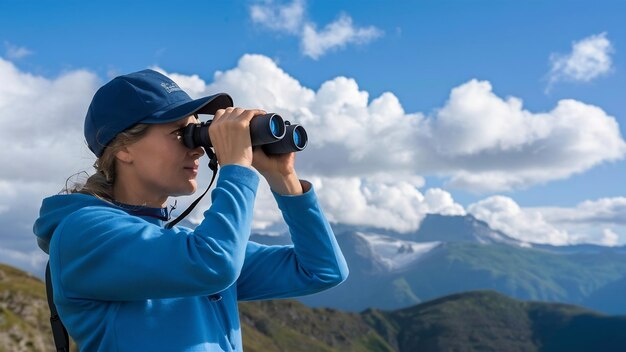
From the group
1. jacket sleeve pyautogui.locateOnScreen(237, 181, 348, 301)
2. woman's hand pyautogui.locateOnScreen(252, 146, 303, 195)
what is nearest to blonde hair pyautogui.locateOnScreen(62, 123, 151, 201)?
woman's hand pyautogui.locateOnScreen(252, 146, 303, 195)

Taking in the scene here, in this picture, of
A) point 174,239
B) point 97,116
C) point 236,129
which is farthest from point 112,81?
point 174,239

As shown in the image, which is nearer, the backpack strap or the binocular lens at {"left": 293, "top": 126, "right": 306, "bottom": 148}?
the backpack strap

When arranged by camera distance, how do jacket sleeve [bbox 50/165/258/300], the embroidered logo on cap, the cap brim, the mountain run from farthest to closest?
1. the mountain
2. the embroidered logo on cap
3. the cap brim
4. jacket sleeve [bbox 50/165/258/300]

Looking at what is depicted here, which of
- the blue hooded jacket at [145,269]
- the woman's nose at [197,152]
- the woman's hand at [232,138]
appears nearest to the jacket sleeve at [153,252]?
the blue hooded jacket at [145,269]

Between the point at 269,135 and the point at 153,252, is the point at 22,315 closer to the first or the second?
the point at 153,252

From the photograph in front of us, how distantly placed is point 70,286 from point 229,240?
929 mm

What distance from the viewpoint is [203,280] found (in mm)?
3408

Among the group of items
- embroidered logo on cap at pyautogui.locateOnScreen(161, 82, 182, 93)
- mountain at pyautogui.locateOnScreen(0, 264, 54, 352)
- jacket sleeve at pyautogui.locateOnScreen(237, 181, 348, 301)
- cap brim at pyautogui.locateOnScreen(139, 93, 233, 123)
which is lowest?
mountain at pyautogui.locateOnScreen(0, 264, 54, 352)

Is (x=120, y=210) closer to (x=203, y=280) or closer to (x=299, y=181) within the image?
(x=203, y=280)

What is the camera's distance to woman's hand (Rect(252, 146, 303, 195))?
4246mm

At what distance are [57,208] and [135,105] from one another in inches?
29.5

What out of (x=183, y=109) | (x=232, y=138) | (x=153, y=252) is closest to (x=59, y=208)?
(x=153, y=252)

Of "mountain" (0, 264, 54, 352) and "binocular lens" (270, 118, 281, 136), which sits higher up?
"binocular lens" (270, 118, 281, 136)

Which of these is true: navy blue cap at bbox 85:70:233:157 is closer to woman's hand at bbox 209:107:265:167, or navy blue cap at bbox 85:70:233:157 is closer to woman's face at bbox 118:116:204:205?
woman's face at bbox 118:116:204:205
